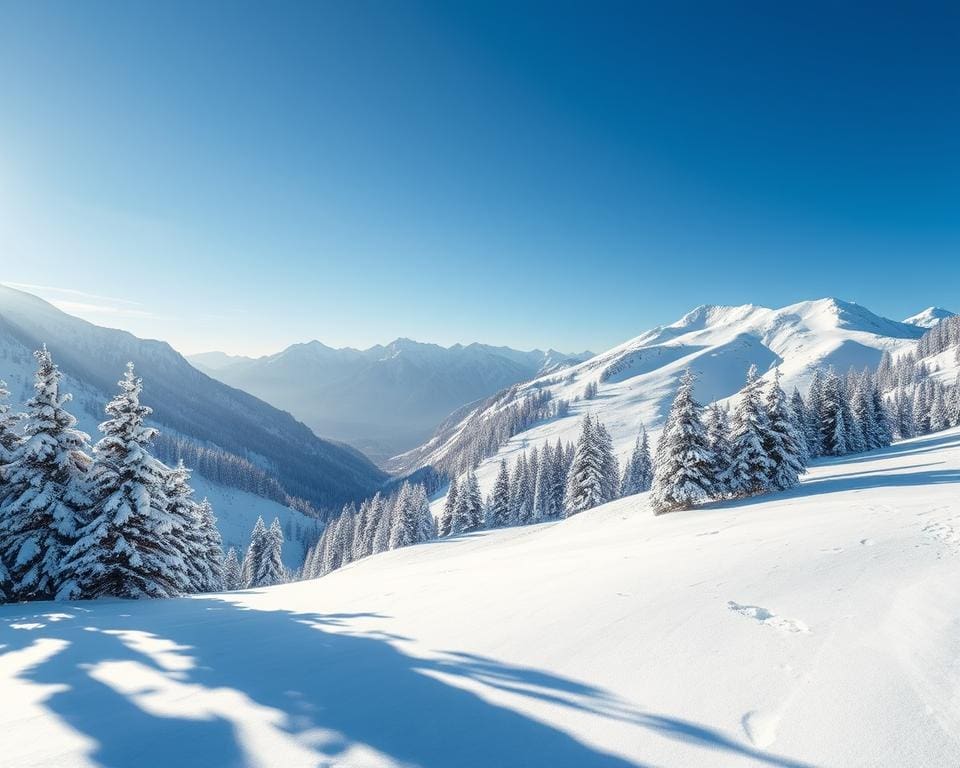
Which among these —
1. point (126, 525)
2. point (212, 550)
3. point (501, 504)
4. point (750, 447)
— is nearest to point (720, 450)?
point (750, 447)

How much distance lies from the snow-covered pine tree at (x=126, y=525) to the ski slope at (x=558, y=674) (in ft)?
20.9

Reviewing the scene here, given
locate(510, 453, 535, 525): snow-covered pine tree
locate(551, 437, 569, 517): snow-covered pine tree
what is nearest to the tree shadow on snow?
locate(510, 453, 535, 525): snow-covered pine tree

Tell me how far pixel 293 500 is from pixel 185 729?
181376 mm

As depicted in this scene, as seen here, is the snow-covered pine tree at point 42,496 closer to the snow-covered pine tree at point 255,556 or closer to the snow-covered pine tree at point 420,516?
the snow-covered pine tree at point 255,556

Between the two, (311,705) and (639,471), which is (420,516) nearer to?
(639,471)

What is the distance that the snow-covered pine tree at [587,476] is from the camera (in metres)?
44.9

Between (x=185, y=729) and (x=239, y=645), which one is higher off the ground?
(x=185, y=729)

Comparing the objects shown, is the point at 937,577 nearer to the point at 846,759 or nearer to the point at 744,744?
the point at 846,759

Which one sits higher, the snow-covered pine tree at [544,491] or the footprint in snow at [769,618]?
the footprint in snow at [769,618]

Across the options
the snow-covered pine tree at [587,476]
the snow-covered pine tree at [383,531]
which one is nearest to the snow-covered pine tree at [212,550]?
the snow-covered pine tree at [383,531]

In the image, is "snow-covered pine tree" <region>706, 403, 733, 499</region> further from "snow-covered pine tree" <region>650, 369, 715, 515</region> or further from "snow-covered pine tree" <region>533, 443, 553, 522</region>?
"snow-covered pine tree" <region>533, 443, 553, 522</region>

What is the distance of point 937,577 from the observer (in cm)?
637

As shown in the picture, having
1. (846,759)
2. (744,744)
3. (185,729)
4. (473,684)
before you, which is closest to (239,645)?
(185,729)

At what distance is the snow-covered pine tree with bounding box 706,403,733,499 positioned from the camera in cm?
2522
